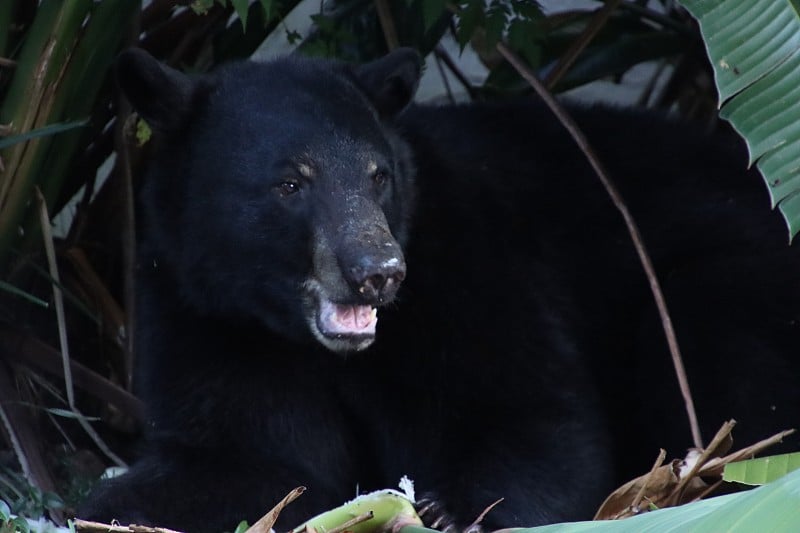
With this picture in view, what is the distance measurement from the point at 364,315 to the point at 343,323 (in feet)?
0.21

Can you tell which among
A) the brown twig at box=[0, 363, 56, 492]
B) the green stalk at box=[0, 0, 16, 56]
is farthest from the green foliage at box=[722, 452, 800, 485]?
the green stalk at box=[0, 0, 16, 56]

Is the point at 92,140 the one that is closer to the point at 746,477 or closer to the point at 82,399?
the point at 82,399

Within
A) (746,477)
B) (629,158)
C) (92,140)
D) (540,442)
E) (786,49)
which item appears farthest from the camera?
(92,140)

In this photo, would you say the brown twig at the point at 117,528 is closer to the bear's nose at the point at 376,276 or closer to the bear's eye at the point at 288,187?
the bear's nose at the point at 376,276

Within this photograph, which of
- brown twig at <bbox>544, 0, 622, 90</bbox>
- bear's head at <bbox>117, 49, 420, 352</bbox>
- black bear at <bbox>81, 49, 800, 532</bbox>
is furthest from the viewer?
brown twig at <bbox>544, 0, 622, 90</bbox>

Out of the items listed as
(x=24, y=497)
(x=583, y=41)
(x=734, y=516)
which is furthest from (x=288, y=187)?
(x=583, y=41)

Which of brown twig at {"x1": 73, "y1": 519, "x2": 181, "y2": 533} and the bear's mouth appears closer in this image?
brown twig at {"x1": 73, "y1": 519, "x2": 181, "y2": 533}

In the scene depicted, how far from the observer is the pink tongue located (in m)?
3.88

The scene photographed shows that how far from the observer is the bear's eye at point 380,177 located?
400 cm

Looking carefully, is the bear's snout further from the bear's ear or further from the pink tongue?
the bear's ear

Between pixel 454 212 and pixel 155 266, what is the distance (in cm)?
98

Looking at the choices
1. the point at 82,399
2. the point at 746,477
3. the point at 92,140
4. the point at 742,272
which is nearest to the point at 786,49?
the point at 742,272

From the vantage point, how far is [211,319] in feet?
14.2

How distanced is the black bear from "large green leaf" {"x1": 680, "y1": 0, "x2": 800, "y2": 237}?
871 millimetres
